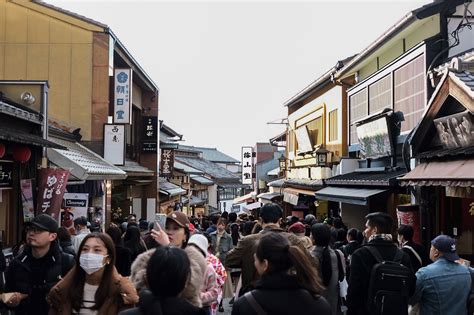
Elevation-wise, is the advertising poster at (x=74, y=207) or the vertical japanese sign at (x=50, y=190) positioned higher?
the vertical japanese sign at (x=50, y=190)

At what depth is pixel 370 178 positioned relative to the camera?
Answer: 14500mm

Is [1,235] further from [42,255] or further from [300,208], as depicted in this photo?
[300,208]

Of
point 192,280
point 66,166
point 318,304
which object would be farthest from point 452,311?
point 66,166

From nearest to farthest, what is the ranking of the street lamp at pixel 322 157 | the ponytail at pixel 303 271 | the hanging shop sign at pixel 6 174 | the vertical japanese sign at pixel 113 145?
the ponytail at pixel 303 271 < the hanging shop sign at pixel 6 174 < the vertical japanese sign at pixel 113 145 < the street lamp at pixel 322 157

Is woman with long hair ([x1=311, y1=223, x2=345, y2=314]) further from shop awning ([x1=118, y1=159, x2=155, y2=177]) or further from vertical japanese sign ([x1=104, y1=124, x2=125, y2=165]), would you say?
shop awning ([x1=118, y1=159, x2=155, y2=177])

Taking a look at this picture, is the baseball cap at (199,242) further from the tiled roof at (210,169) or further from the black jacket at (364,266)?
the tiled roof at (210,169)

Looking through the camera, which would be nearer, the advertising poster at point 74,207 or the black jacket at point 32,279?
the black jacket at point 32,279

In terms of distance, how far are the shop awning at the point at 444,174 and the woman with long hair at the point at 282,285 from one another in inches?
207

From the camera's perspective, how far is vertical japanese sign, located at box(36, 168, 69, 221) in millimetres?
12219

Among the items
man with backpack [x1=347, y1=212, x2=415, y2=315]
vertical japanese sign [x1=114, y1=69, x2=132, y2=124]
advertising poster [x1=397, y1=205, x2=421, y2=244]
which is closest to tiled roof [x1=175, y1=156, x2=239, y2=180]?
vertical japanese sign [x1=114, y1=69, x2=132, y2=124]

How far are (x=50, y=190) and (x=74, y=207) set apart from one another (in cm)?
179

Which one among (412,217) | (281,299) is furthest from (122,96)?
(281,299)

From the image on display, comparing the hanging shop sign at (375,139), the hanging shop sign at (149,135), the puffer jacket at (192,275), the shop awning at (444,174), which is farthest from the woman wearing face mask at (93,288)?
the hanging shop sign at (149,135)

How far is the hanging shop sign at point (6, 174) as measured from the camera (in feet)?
37.6
